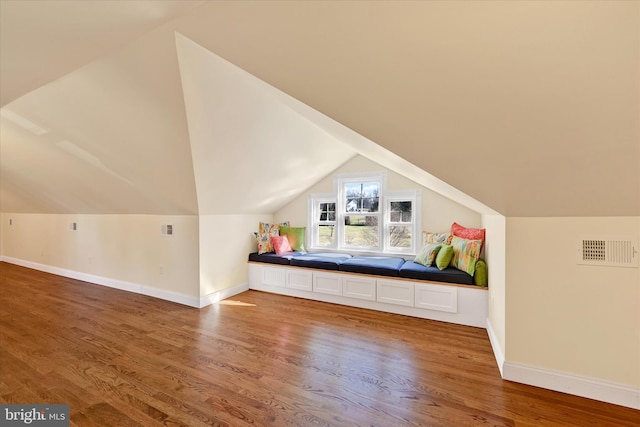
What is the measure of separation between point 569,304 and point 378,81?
1.93m

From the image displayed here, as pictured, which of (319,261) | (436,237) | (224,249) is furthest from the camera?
(224,249)

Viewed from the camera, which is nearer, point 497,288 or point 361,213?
point 497,288

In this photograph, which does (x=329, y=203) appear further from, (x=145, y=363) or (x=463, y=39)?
(x=463, y=39)

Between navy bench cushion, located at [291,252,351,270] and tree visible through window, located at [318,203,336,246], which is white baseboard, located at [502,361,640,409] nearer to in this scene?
navy bench cushion, located at [291,252,351,270]

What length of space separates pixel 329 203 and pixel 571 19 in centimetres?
364

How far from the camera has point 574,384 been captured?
178 centimetres

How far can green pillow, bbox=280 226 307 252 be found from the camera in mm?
4499

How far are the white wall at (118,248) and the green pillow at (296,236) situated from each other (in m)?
1.52

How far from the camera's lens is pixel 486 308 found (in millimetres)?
2758

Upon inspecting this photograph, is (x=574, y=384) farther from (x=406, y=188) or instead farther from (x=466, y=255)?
(x=406, y=188)

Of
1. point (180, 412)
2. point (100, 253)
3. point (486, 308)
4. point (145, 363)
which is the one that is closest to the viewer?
Result: point (180, 412)

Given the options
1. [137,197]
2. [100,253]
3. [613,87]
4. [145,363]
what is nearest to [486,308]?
[613,87]

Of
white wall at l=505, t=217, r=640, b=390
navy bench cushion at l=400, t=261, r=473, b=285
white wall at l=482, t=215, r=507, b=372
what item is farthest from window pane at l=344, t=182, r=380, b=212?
white wall at l=505, t=217, r=640, b=390

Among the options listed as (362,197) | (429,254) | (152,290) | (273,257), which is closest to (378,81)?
(429,254)
